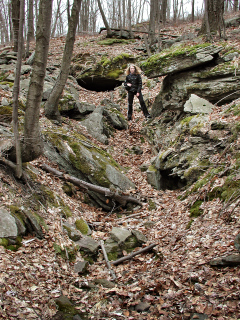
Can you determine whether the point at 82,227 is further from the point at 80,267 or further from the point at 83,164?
the point at 83,164

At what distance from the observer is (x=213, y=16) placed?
12.2 metres

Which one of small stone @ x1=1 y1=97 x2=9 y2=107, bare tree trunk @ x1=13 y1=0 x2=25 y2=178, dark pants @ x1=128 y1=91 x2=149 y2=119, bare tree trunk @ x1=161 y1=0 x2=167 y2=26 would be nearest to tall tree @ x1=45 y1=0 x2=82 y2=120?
small stone @ x1=1 y1=97 x2=9 y2=107

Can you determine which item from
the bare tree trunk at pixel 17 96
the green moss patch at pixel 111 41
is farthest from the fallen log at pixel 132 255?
the green moss patch at pixel 111 41

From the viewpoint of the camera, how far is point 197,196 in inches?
213

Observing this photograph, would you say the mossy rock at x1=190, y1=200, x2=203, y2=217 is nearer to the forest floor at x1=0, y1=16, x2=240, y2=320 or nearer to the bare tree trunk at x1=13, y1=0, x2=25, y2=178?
the forest floor at x1=0, y1=16, x2=240, y2=320

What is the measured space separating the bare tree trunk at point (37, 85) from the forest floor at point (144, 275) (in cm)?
72

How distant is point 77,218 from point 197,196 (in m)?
Answer: 2.70

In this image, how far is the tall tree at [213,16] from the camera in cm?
1169

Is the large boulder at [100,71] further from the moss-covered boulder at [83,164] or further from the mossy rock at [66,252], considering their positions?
the mossy rock at [66,252]

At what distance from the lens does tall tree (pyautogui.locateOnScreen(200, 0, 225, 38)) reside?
11692 mm

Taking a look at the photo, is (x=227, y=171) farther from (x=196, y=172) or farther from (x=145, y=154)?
(x=145, y=154)

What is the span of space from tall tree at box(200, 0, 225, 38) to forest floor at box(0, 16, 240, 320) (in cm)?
1006

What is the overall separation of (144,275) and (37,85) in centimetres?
380

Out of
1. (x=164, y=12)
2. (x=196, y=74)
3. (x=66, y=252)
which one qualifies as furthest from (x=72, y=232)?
(x=164, y=12)
